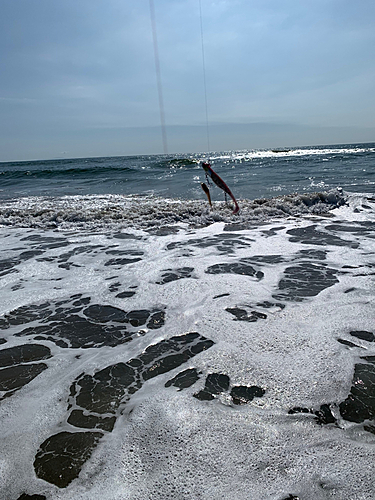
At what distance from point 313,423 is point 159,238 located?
6207mm

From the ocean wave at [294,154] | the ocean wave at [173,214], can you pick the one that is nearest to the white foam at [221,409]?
the ocean wave at [173,214]

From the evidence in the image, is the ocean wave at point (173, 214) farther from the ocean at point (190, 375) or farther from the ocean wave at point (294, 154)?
the ocean wave at point (294, 154)

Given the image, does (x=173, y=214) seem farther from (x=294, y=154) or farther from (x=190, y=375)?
(x=294, y=154)

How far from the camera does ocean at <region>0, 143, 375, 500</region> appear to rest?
1.99 m

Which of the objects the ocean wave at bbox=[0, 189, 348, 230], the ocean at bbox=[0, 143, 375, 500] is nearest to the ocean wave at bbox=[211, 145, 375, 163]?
the ocean wave at bbox=[0, 189, 348, 230]

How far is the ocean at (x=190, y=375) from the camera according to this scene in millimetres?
1991

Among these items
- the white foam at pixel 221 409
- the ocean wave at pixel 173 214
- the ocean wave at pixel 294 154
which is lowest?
the white foam at pixel 221 409

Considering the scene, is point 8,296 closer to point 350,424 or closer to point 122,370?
point 122,370

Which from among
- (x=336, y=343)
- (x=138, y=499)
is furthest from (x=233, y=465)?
(x=336, y=343)

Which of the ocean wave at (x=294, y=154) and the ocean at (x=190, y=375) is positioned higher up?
the ocean wave at (x=294, y=154)

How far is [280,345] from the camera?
321cm

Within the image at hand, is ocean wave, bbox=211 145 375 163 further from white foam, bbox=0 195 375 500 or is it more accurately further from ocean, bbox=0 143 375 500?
white foam, bbox=0 195 375 500

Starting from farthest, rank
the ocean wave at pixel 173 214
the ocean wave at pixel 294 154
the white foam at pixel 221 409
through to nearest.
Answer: the ocean wave at pixel 294 154 < the ocean wave at pixel 173 214 < the white foam at pixel 221 409

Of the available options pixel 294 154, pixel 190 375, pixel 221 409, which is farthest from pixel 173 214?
pixel 294 154
